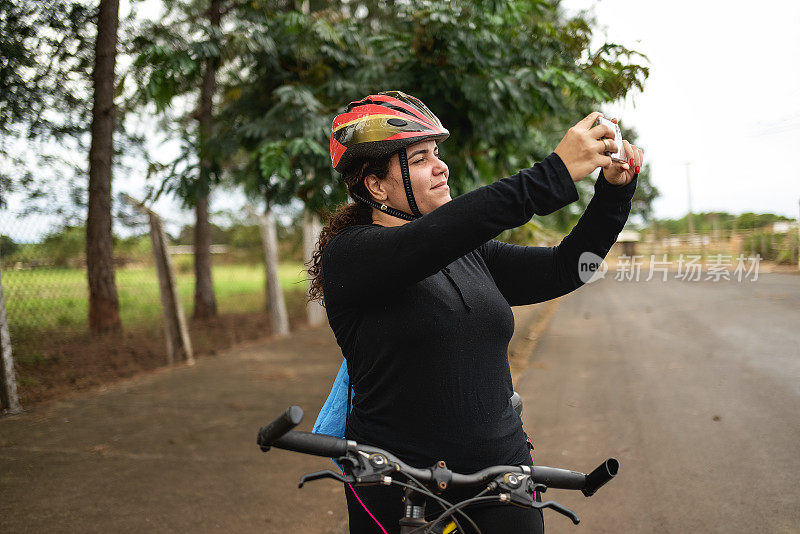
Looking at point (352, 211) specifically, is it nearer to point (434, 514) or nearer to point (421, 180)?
point (421, 180)

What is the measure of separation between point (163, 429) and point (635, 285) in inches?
704

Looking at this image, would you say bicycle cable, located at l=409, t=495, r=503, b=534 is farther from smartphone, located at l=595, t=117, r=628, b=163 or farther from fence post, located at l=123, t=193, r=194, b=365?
fence post, located at l=123, t=193, r=194, b=365

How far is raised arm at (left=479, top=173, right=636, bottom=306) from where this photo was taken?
6.52 ft

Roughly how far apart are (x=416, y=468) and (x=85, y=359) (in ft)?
26.0

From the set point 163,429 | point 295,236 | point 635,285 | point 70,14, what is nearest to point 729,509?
point 163,429

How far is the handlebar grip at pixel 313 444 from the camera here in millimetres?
1630

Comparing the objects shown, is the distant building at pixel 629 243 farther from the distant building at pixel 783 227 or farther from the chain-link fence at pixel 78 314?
the chain-link fence at pixel 78 314

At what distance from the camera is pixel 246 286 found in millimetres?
14008

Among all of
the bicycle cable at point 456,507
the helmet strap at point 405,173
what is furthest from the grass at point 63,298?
the bicycle cable at point 456,507

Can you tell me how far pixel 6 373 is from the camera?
6.04 metres

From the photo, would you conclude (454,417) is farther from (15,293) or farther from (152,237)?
(152,237)

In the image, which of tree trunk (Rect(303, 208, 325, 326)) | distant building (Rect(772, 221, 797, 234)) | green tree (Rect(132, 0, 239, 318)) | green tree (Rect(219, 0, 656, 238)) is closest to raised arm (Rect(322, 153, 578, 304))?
distant building (Rect(772, 221, 797, 234))

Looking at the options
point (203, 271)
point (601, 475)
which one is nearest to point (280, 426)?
point (601, 475)

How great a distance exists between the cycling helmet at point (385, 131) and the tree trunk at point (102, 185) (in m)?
6.86
